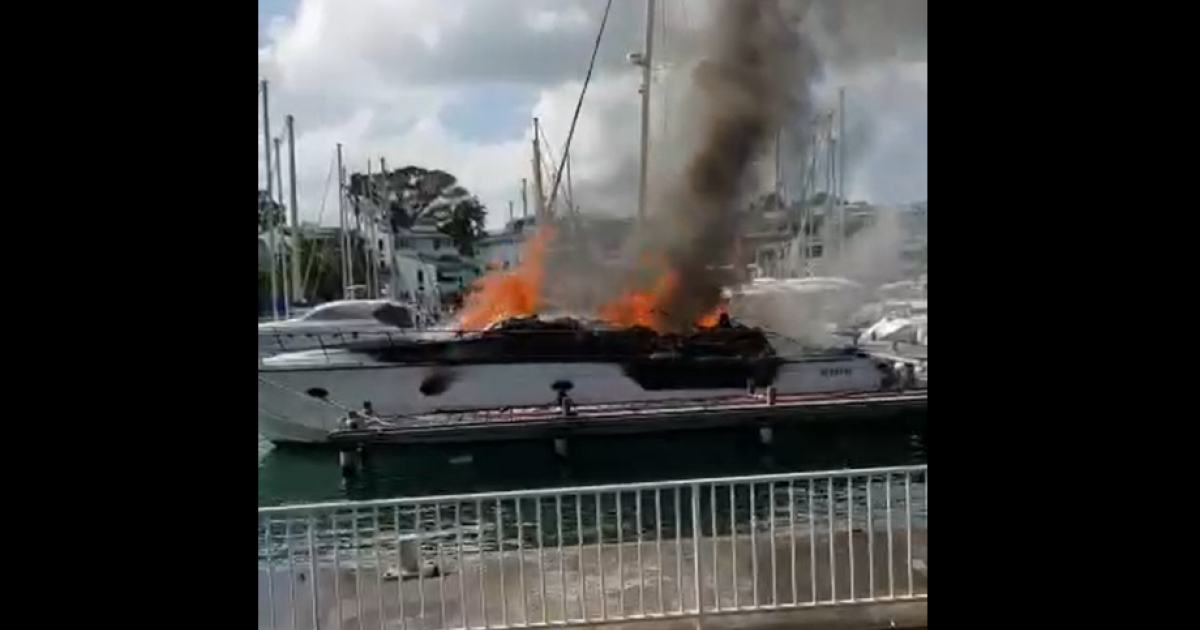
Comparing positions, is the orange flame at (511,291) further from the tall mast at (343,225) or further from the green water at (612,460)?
the green water at (612,460)

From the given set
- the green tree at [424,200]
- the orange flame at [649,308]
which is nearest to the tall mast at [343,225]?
the green tree at [424,200]

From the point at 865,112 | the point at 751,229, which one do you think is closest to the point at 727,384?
the point at 751,229

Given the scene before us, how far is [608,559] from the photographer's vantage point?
380cm

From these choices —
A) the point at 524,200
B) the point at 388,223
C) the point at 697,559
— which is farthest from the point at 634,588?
the point at 388,223

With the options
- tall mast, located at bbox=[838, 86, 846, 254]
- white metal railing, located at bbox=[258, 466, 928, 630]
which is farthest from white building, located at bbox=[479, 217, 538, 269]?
tall mast, located at bbox=[838, 86, 846, 254]

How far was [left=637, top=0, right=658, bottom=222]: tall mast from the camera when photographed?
15.9 feet

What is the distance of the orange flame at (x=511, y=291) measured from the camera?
4.95 metres

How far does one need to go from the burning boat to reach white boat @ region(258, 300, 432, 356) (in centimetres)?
7

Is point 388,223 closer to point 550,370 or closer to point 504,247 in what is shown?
point 504,247
